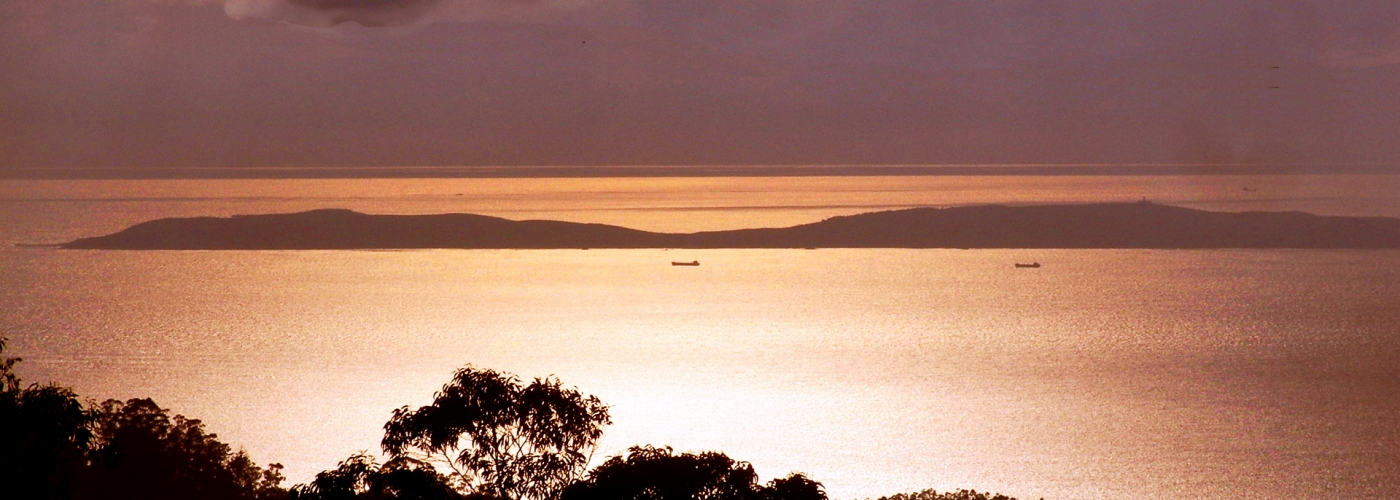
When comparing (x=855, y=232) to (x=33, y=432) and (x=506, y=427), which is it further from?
(x=33, y=432)

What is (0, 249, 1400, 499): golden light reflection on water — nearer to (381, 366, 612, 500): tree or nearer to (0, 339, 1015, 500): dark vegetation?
(0, 339, 1015, 500): dark vegetation

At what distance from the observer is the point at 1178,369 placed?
71.3 metres

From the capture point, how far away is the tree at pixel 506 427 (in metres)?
11.9

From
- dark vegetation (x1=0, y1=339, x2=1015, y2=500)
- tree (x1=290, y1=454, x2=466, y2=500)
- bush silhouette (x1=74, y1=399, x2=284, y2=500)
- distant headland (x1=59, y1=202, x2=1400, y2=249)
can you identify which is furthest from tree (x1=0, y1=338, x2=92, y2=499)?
distant headland (x1=59, y1=202, x2=1400, y2=249)

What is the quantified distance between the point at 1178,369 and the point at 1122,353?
5.77m

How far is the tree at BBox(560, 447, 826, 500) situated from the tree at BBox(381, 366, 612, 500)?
15.9 inches

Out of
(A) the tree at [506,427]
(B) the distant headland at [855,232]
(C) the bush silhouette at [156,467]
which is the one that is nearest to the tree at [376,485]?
(A) the tree at [506,427]

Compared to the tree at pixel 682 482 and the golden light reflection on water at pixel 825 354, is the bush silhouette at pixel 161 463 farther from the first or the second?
the golden light reflection on water at pixel 825 354

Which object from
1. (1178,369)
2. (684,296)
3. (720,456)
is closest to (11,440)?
(720,456)

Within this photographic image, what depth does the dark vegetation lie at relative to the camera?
8.88 m

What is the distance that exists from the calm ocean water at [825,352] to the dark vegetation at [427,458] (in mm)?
28124


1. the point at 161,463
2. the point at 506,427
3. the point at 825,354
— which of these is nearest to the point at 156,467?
the point at 161,463

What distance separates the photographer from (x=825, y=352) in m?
74.9

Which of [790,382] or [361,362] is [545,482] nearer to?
[790,382]
